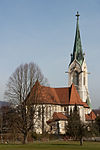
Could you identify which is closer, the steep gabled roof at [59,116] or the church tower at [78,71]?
the steep gabled roof at [59,116]

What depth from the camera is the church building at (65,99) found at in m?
51.6

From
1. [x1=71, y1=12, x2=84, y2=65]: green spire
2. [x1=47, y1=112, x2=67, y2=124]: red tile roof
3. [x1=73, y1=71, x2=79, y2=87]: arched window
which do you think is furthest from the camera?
[x1=71, y1=12, x2=84, y2=65]: green spire

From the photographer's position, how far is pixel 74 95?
267 ft

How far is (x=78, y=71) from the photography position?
95.1 metres


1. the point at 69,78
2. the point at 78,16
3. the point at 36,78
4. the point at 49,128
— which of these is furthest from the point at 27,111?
the point at 78,16

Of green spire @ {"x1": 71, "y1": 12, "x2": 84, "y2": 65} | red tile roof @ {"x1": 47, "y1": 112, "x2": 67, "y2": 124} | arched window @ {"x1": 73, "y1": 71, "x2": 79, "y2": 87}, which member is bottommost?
red tile roof @ {"x1": 47, "y1": 112, "x2": 67, "y2": 124}

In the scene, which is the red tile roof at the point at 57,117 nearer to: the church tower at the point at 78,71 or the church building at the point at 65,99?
the church building at the point at 65,99

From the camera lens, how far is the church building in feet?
169

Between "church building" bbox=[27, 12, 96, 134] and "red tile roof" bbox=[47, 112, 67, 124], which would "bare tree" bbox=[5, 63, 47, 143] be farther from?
"red tile roof" bbox=[47, 112, 67, 124]

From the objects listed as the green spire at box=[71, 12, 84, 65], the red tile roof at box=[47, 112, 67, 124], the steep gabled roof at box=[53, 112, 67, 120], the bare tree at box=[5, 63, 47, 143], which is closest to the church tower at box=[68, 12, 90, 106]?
the green spire at box=[71, 12, 84, 65]

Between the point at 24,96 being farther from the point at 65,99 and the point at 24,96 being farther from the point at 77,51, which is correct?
the point at 77,51

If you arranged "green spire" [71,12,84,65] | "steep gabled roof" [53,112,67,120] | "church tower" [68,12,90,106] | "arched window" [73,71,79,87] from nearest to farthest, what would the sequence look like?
"steep gabled roof" [53,112,67,120]
"church tower" [68,12,90,106]
"arched window" [73,71,79,87]
"green spire" [71,12,84,65]

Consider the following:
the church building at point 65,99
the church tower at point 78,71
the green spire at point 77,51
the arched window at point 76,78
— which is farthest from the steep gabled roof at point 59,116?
the green spire at point 77,51

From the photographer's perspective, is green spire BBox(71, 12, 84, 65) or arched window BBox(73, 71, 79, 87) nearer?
arched window BBox(73, 71, 79, 87)
